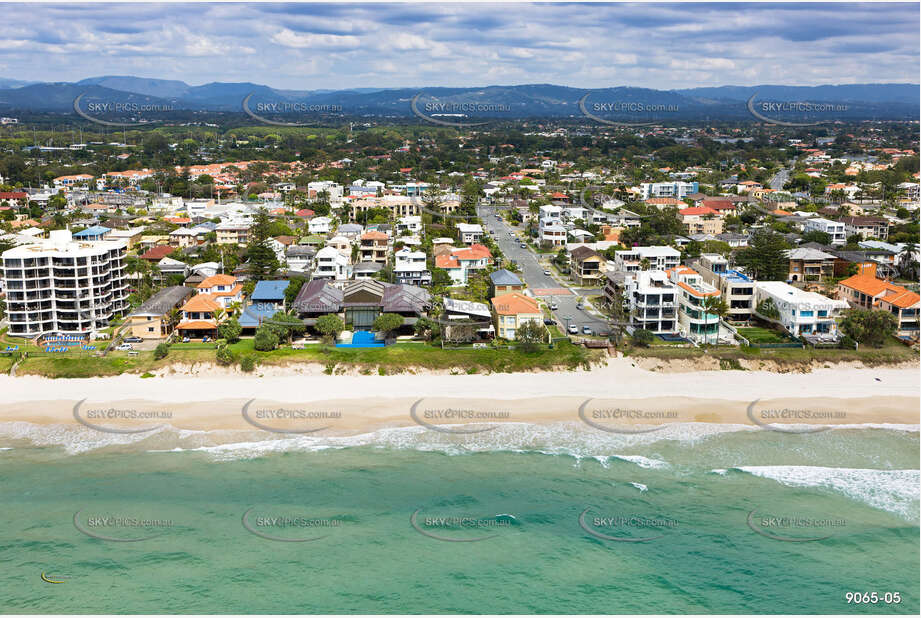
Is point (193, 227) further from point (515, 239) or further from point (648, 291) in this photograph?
point (648, 291)

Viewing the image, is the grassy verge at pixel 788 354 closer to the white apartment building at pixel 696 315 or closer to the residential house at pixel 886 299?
the white apartment building at pixel 696 315

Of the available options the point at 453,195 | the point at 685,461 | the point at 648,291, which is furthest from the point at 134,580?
the point at 453,195

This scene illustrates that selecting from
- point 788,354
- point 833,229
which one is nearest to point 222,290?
point 788,354

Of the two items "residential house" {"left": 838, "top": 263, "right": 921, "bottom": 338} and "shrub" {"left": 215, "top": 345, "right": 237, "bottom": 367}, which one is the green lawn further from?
"shrub" {"left": 215, "top": 345, "right": 237, "bottom": 367}

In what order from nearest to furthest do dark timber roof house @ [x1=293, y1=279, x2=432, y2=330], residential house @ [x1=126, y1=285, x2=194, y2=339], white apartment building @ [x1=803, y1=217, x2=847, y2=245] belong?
residential house @ [x1=126, y1=285, x2=194, y2=339] < dark timber roof house @ [x1=293, y1=279, x2=432, y2=330] < white apartment building @ [x1=803, y1=217, x2=847, y2=245]

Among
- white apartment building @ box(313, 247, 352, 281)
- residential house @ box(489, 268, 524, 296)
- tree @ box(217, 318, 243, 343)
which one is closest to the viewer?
tree @ box(217, 318, 243, 343)

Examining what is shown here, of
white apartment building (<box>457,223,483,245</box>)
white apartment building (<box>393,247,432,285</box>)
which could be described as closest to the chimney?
white apartment building (<box>457,223,483,245</box>)

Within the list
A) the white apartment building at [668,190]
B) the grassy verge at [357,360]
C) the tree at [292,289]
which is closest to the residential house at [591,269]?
the grassy verge at [357,360]
